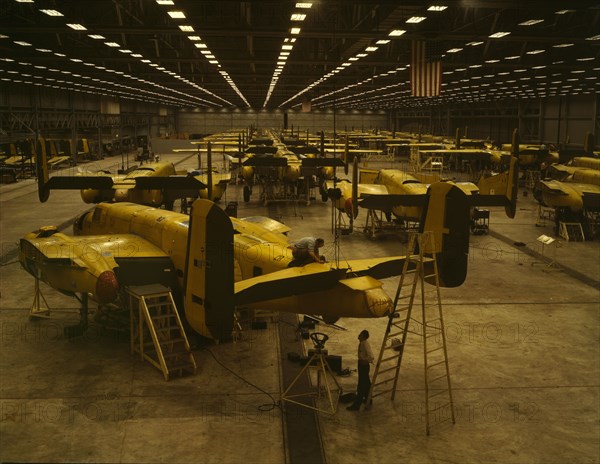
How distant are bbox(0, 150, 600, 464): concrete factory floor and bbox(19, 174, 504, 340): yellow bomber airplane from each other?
2.04m

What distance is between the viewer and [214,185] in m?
33.8

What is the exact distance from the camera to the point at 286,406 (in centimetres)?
1296

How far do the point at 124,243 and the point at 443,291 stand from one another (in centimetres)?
1173

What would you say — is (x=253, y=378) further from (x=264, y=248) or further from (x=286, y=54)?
(x=286, y=54)

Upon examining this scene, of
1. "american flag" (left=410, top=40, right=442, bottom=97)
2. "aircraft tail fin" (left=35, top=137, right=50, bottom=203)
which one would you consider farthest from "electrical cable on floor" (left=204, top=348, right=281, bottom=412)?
"american flag" (left=410, top=40, right=442, bottom=97)

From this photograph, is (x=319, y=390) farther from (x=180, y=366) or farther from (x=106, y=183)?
(x=106, y=183)

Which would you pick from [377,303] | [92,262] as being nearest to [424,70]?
[377,303]

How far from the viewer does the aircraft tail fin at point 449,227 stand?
12.8 m

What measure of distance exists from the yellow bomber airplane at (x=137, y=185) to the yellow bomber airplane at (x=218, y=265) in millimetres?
1066

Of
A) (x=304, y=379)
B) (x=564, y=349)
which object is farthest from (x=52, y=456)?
(x=564, y=349)

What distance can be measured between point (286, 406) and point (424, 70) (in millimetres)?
16495

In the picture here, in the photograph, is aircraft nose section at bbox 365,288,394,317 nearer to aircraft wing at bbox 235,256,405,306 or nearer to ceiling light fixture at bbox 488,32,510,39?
aircraft wing at bbox 235,256,405,306

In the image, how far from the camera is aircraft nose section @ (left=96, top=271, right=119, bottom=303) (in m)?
14.8

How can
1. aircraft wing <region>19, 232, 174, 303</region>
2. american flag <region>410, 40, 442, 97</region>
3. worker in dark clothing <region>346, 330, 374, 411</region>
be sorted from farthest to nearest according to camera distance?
1. american flag <region>410, 40, 442, 97</region>
2. aircraft wing <region>19, 232, 174, 303</region>
3. worker in dark clothing <region>346, 330, 374, 411</region>
